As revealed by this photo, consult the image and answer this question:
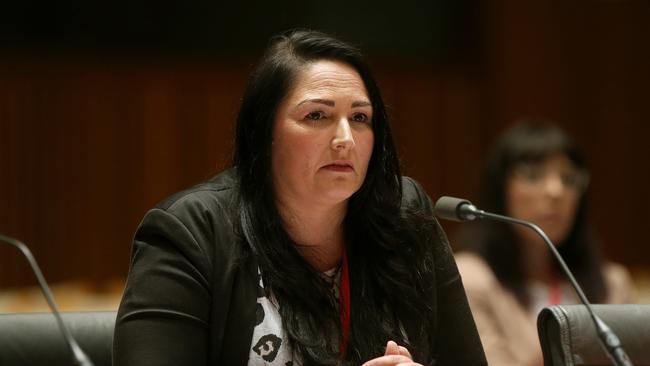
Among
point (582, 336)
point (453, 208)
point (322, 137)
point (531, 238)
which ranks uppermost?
point (322, 137)

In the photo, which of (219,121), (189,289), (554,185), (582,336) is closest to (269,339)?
(189,289)

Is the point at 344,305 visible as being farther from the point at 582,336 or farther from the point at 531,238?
Answer: the point at 531,238

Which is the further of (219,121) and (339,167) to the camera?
(219,121)

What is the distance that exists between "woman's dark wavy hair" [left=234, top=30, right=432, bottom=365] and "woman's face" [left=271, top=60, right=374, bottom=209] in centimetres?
3

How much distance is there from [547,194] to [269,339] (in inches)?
64.4

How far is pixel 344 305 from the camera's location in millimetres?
2145

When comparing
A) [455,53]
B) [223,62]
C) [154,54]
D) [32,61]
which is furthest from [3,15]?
[455,53]

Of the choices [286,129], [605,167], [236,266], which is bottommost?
[605,167]

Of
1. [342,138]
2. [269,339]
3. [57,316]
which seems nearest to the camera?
[57,316]

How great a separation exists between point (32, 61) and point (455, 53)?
2.55 metres

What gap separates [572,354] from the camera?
192 centimetres

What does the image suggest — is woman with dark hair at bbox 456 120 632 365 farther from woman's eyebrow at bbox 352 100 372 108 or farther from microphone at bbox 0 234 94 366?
microphone at bbox 0 234 94 366

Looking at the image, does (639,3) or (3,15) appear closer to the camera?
(3,15)

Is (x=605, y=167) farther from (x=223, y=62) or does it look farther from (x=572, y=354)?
(x=572, y=354)
